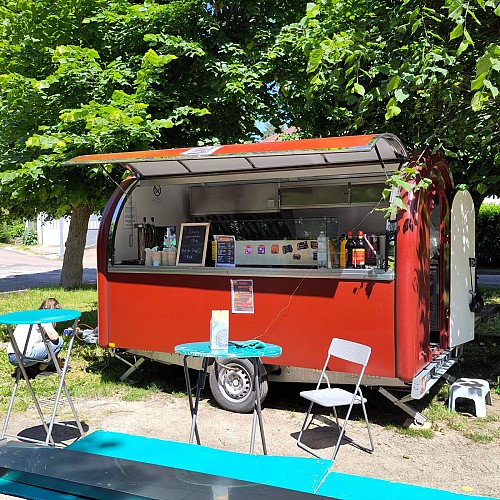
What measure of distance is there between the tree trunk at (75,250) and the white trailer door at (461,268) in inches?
421

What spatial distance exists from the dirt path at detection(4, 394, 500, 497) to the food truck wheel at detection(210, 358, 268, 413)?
0.11m

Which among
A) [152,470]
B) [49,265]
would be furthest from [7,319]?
[49,265]

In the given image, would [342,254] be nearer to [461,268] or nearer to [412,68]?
[461,268]

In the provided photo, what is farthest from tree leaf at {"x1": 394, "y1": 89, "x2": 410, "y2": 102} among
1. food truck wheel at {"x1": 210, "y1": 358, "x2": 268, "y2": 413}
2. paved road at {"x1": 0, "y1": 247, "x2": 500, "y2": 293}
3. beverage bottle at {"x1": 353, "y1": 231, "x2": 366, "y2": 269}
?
paved road at {"x1": 0, "y1": 247, "x2": 500, "y2": 293}

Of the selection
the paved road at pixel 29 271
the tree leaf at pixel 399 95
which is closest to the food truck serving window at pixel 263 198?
the tree leaf at pixel 399 95

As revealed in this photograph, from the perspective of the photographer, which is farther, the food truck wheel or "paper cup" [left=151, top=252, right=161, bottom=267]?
"paper cup" [left=151, top=252, right=161, bottom=267]

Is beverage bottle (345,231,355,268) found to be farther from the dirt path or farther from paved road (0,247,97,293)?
paved road (0,247,97,293)

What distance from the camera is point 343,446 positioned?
16.7 ft

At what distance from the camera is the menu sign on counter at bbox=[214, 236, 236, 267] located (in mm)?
6477

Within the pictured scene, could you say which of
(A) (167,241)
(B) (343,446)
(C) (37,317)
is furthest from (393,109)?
(C) (37,317)

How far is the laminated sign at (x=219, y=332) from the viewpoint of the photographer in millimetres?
4219

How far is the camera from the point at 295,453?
16.3ft

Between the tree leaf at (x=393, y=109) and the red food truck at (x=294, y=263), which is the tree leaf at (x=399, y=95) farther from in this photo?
the red food truck at (x=294, y=263)

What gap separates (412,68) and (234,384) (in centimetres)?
352
